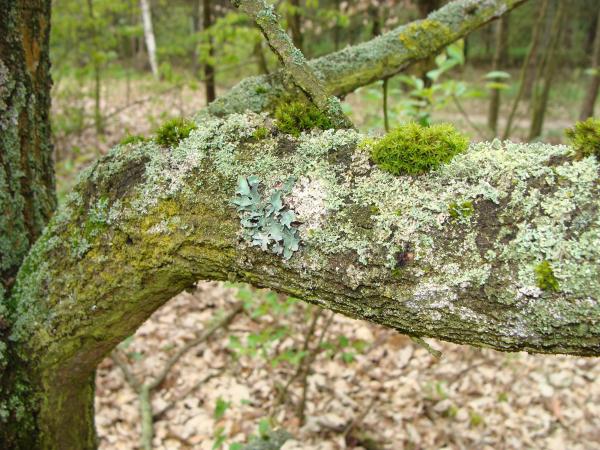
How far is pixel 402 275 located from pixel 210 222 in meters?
0.52

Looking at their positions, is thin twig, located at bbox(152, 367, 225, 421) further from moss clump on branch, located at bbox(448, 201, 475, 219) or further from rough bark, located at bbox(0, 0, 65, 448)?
moss clump on branch, located at bbox(448, 201, 475, 219)

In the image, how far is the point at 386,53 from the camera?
2092 millimetres

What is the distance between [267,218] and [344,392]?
299 cm

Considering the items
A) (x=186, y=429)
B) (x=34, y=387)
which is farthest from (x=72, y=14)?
(x=34, y=387)

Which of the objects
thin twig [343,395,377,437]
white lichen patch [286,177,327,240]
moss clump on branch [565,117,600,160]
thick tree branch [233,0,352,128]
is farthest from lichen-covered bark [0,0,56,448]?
thin twig [343,395,377,437]

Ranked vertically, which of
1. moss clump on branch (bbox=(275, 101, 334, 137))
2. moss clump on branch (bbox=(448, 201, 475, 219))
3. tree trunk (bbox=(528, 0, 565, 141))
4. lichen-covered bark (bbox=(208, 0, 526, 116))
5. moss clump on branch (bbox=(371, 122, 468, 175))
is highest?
lichen-covered bark (bbox=(208, 0, 526, 116))

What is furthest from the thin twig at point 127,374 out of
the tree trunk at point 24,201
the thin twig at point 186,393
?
the tree trunk at point 24,201

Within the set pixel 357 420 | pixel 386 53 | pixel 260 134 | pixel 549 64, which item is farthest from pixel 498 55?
pixel 260 134

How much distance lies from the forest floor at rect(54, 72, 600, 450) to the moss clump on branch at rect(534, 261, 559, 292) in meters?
2.38

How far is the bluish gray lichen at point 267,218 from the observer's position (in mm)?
1164

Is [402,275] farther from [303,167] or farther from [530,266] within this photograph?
[303,167]

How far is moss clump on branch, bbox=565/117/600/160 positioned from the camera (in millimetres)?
998

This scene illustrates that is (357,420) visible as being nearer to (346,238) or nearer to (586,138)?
(346,238)

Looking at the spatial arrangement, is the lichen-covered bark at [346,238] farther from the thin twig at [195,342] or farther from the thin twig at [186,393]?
the thin twig at [195,342]
